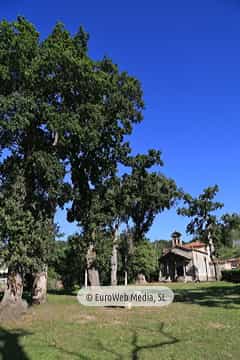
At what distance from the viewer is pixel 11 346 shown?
A: 25.0 ft

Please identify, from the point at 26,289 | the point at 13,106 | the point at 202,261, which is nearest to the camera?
the point at 13,106

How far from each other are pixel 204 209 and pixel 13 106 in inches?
1310

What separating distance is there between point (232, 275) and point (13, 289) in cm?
3098

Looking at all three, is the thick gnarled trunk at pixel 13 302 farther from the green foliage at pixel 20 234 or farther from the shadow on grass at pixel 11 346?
the shadow on grass at pixel 11 346

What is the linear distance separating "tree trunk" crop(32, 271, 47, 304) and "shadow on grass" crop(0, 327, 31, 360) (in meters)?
7.32

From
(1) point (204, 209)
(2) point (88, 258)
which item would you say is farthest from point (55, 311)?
(1) point (204, 209)

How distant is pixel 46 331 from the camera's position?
30.7 ft

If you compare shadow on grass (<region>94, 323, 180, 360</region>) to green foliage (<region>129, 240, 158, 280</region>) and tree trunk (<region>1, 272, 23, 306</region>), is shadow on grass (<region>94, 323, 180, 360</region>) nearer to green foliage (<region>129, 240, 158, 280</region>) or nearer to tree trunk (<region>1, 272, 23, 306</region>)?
tree trunk (<region>1, 272, 23, 306</region>)

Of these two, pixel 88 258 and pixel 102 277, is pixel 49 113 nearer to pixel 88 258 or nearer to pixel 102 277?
pixel 88 258

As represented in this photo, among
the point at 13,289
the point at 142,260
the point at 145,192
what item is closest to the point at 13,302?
the point at 13,289

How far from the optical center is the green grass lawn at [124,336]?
22.1 ft

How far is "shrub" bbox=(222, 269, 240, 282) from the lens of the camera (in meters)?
35.8
